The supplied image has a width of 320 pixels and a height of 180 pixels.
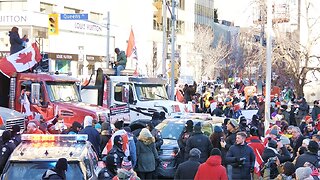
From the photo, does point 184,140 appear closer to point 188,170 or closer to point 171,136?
point 171,136

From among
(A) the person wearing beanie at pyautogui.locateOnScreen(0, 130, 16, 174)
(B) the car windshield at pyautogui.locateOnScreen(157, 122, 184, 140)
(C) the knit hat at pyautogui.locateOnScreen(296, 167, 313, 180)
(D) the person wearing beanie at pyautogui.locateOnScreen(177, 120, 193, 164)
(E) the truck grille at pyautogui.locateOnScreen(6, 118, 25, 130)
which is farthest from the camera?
(E) the truck grille at pyautogui.locateOnScreen(6, 118, 25, 130)

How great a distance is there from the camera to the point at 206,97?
29516 millimetres

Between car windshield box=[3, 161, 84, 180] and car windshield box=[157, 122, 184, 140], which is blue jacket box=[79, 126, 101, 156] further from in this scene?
car windshield box=[3, 161, 84, 180]

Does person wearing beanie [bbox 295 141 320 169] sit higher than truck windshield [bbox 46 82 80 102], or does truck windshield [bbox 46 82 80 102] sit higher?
truck windshield [bbox 46 82 80 102]

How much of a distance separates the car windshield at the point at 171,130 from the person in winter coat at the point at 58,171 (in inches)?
291

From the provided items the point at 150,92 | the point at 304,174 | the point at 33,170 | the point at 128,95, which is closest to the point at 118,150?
the point at 33,170

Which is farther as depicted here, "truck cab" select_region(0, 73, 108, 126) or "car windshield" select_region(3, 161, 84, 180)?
"truck cab" select_region(0, 73, 108, 126)

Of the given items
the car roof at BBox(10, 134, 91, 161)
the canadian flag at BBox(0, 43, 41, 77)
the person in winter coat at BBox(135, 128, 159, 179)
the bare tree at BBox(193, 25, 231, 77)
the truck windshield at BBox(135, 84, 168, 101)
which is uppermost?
the bare tree at BBox(193, 25, 231, 77)

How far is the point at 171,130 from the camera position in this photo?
15.9 meters

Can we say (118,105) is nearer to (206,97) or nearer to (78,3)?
(206,97)

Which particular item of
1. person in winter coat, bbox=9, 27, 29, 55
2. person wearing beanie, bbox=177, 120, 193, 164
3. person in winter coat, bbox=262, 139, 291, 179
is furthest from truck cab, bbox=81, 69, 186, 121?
person in winter coat, bbox=262, 139, 291, 179

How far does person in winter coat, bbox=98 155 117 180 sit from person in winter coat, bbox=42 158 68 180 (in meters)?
0.90

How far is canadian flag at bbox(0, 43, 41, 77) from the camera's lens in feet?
63.4

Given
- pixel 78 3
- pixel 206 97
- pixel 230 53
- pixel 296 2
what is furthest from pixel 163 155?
pixel 230 53
